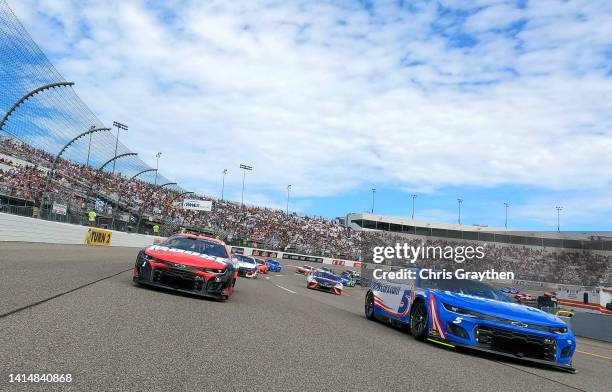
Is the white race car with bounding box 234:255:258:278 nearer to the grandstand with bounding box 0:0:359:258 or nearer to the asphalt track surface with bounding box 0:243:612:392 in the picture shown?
the grandstand with bounding box 0:0:359:258

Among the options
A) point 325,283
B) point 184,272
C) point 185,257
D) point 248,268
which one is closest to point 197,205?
point 248,268

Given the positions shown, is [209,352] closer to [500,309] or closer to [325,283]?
[500,309]

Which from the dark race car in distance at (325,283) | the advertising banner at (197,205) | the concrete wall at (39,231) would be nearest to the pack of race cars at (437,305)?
the dark race car in distance at (325,283)

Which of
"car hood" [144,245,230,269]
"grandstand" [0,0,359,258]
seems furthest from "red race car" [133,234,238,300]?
"grandstand" [0,0,359,258]

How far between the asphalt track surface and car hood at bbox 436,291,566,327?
0.61 meters

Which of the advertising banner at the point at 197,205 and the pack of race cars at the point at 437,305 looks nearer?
the pack of race cars at the point at 437,305

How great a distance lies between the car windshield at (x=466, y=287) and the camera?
7836 mm

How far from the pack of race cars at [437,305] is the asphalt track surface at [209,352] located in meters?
0.26

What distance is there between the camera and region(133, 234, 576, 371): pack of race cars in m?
6.46

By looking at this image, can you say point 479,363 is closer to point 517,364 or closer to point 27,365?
point 517,364

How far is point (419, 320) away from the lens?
783 cm

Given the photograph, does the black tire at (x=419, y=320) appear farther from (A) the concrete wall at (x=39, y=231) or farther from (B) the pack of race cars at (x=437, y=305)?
(A) the concrete wall at (x=39, y=231)

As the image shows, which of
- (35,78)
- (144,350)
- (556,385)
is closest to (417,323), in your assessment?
(556,385)

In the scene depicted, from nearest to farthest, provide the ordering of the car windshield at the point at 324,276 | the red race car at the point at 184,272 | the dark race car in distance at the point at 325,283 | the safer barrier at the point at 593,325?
the red race car at the point at 184,272
the safer barrier at the point at 593,325
the dark race car in distance at the point at 325,283
the car windshield at the point at 324,276
